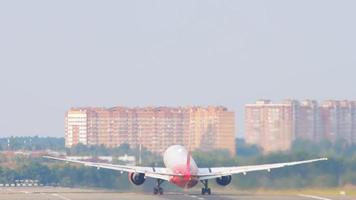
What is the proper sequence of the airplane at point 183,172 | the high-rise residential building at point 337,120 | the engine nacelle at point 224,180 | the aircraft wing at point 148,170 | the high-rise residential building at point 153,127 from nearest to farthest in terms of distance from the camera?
the airplane at point 183,172 → the aircraft wing at point 148,170 → the engine nacelle at point 224,180 → the high-rise residential building at point 337,120 → the high-rise residential building at point 153,127

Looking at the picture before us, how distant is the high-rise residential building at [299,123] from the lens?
4688 inches

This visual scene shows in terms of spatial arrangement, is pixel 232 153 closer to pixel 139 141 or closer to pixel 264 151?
pixel 264 151

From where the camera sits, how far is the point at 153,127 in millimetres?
159000

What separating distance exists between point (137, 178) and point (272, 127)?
530 inches

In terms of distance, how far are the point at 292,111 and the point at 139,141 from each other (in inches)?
1006

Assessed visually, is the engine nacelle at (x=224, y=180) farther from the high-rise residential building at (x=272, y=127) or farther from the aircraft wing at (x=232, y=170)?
the high-rise residential building at (x=272, y=127)

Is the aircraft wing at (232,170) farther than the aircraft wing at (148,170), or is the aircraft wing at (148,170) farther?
the aircraft wing at (148,170)

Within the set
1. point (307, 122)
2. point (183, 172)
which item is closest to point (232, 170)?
point (183, 172)

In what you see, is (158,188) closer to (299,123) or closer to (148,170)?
(148,170)

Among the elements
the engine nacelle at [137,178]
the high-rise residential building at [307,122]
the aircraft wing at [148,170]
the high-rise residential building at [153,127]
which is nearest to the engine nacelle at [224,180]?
the aircraft wing at [148,170]

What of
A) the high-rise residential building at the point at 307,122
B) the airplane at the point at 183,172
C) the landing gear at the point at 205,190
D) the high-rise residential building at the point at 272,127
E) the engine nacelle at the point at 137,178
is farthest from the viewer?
the high-rise residential building at the point at 307,122

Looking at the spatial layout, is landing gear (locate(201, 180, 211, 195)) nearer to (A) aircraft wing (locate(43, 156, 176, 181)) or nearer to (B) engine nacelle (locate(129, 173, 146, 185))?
(A) aircraft wing (locate(43, 156, 176, 181))

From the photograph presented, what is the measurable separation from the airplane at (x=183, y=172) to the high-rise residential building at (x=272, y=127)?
21.8 ft

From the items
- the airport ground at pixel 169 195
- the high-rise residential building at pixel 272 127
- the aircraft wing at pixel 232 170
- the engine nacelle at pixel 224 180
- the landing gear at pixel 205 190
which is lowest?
the airport ground at pixel 169 195
